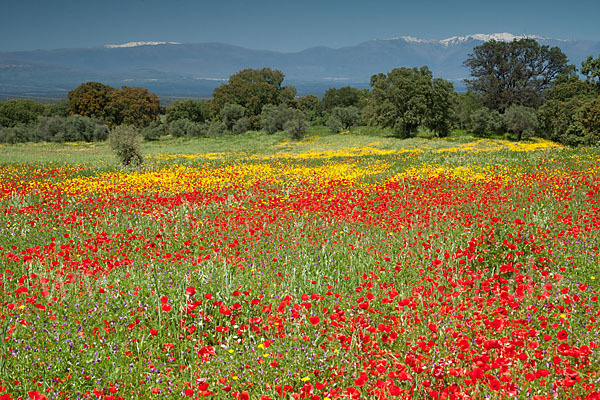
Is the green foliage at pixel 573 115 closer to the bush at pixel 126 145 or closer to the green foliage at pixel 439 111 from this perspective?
the green foliage at pixel 439 111

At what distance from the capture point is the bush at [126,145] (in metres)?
21.4

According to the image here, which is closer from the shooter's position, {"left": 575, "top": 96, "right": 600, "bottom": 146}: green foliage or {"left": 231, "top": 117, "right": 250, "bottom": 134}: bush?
{"left": 575, "top": 96, "right": 600, "bottom": 146}: green foliage

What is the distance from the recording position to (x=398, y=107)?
46531mm

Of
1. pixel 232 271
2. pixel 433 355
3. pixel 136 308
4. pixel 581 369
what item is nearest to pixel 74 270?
pixel 136 308

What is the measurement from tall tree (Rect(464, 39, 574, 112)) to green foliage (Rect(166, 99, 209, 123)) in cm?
4991

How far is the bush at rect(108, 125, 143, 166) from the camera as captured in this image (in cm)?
2142

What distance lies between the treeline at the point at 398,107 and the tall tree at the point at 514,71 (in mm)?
151

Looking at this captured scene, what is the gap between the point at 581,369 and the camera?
3465 millimetres

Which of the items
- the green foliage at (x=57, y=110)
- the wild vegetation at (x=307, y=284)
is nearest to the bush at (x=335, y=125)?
the wild vegetation at (x=307, y=284)

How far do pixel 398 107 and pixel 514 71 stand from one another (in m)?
28.9

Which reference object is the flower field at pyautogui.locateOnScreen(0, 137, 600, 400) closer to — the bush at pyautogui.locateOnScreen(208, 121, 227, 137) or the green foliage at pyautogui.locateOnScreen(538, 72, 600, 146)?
the green foliage at pyautogui.locateOnScreen(538, 72, 600, 146)

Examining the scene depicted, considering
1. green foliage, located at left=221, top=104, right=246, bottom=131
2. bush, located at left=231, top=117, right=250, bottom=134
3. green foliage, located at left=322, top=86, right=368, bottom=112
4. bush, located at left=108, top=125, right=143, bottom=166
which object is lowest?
bush, located at left=108, top=125, right=143, bottom=166

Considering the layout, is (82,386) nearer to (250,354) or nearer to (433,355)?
(250,354)

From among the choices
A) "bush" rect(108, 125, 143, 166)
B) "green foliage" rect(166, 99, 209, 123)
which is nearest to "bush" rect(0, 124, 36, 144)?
"green foliage" rect(166, 99, 209, 123)
